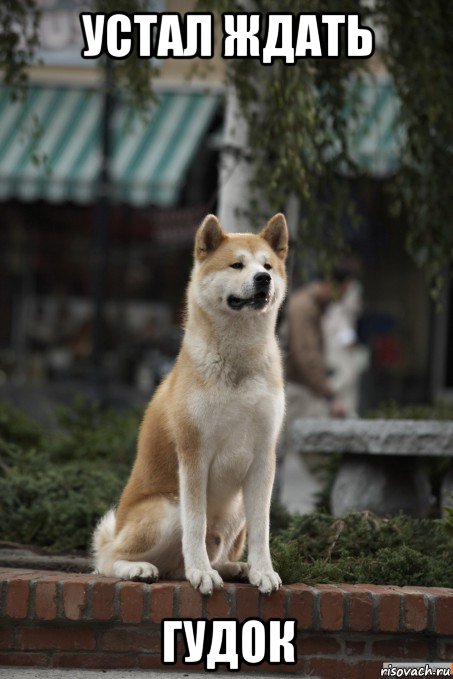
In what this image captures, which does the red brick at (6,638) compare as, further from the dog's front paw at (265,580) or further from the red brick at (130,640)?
the dog's front paw at (265,580)

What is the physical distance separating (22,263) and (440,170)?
30.9 feet

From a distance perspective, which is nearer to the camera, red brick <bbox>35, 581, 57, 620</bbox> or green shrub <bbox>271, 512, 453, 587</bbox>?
red brick <bbox>35, 581, 57, 620</bbox>

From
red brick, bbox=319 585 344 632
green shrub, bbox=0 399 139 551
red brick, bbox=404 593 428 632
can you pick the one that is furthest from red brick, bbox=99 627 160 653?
green shrub, bbox=0 399 139 551

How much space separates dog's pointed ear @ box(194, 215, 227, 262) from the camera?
4.26m

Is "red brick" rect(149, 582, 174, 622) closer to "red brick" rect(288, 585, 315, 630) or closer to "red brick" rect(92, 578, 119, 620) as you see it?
"red brick" rect(92, 578, 119, 620)

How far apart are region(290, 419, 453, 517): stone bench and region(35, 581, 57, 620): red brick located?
7.91 feet

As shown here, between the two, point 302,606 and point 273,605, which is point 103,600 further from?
point 302,606

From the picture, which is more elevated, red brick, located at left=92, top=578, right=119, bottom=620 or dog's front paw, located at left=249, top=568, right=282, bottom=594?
dog's front paw, located at left=249, top=568, right=282, bottom=594

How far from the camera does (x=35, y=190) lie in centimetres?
→ 1320

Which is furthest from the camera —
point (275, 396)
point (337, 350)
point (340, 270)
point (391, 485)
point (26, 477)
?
point (337, 350)

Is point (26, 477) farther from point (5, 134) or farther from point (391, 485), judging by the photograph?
point (5, 134)

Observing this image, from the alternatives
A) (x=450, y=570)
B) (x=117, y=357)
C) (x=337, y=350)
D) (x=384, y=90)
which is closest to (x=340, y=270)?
(x=337, y=350)

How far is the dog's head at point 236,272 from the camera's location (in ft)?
13.5

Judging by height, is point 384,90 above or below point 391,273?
above
